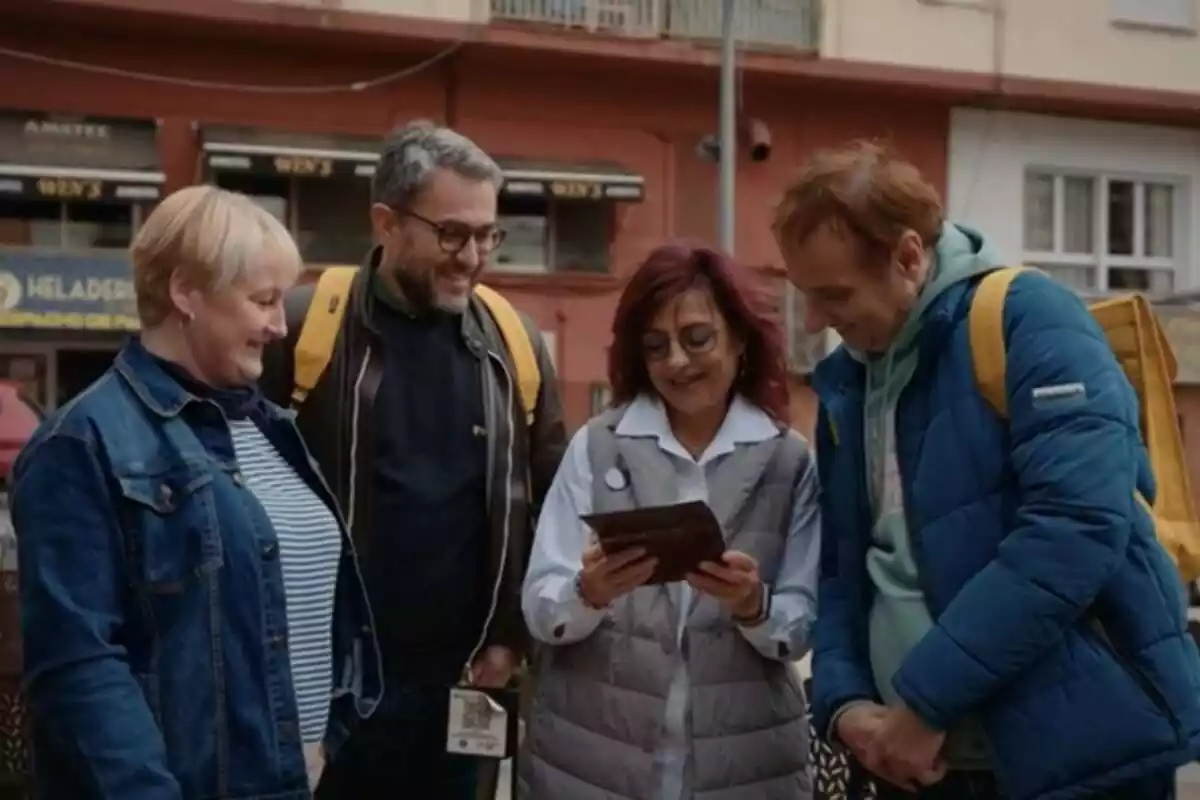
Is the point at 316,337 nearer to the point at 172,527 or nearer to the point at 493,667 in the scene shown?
the point at 493,667

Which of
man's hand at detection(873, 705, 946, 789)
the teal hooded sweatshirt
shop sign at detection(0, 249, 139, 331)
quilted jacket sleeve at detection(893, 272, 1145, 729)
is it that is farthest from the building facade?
quilted jacket sleeve at detection(893, 272, 1145, 729)

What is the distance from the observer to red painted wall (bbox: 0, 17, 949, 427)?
13773 mm

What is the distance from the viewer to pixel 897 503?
9.04 feet

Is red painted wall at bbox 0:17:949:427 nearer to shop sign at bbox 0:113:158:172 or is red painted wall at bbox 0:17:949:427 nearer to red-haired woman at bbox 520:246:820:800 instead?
shop sign at bbox 0:113:158:172

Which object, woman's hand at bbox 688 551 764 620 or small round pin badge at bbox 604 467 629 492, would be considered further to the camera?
small round pin badge at bbox 604 467 629 492

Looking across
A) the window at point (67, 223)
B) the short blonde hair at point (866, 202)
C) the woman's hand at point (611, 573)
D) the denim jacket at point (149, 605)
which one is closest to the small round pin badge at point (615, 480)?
the woman's hand at point (611, 573)

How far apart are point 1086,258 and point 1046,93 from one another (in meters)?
2.01

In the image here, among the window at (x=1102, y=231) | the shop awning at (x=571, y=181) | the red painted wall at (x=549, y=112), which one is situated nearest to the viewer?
the red painted wall at (x=549, y=112)

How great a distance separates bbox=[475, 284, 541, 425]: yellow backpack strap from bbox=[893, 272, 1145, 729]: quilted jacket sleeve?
59.6 inches

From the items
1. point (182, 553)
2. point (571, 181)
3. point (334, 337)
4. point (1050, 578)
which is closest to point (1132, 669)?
point (1050, 578)

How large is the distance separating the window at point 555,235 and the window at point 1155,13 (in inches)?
272

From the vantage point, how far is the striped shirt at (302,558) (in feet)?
9.04

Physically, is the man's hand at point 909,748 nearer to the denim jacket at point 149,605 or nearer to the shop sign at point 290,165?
the denim jacket at point 149,605

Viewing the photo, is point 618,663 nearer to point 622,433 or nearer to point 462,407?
point 622,433
